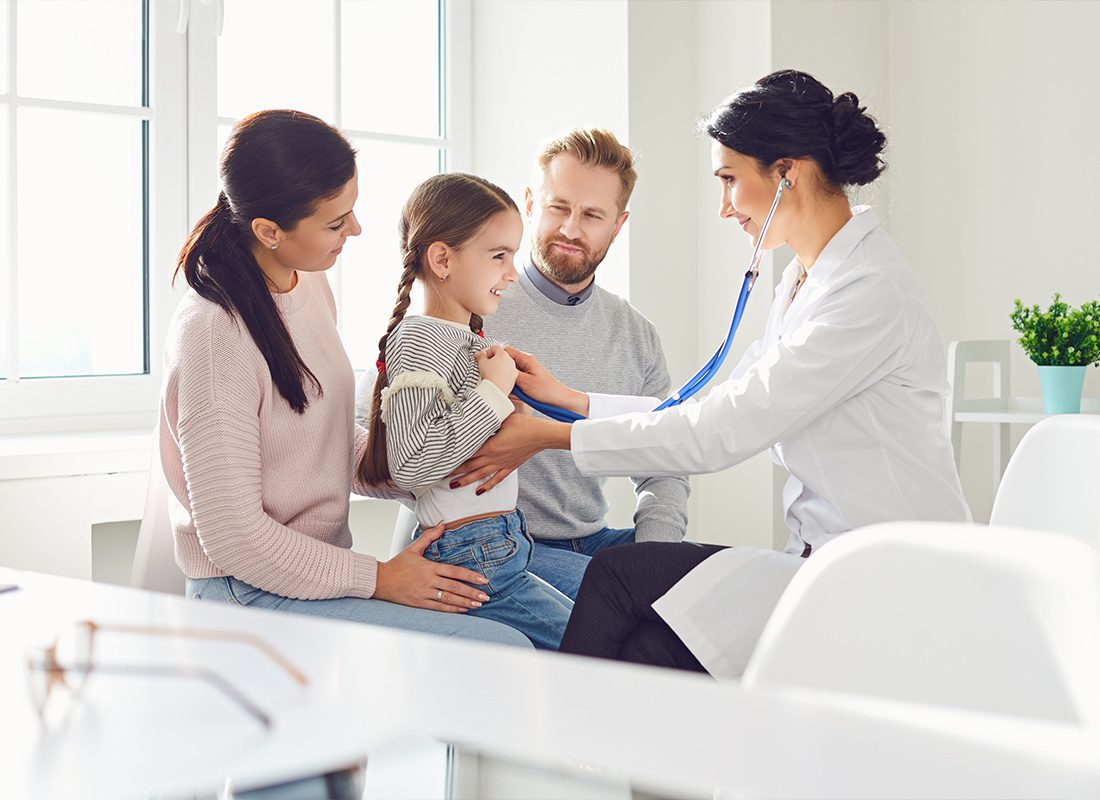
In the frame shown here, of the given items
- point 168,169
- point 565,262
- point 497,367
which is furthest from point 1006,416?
point 168,169

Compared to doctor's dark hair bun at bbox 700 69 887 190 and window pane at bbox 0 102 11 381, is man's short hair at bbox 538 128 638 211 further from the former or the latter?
window pane at bbox 0 102 11 381

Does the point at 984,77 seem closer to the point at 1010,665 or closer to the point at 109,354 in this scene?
the point at 109,354

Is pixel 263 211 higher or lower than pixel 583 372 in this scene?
higher

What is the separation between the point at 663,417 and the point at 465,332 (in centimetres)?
30

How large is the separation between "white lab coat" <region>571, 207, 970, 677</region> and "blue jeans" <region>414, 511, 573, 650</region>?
0.62 feet

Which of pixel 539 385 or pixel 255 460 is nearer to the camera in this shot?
pixel 255 460

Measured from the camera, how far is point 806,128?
1.51 metres

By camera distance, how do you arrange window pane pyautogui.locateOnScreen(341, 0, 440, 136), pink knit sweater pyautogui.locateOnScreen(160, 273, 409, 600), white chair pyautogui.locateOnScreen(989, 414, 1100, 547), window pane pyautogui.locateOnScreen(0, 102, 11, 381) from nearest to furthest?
white chair pyautogui.locateOnScreen(989, 414, 1100, 547) → pink knit sweater pyautogui.locateOnScreen(160, 273, 409, 600) → window pane pyautogui.locateOnScreen(0, 102, 11, 381) → window pane pyautogui.locateOnScreen(341, 0, 440, 136)

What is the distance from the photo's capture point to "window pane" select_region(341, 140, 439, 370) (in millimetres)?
2646

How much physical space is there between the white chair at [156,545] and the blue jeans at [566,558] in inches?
20.7

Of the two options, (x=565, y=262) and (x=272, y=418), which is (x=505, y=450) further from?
(x=565, y=262)

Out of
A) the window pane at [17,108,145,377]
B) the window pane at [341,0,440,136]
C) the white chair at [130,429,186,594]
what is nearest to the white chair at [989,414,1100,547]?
the white chair at [130,429,186,594]

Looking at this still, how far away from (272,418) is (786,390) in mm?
641

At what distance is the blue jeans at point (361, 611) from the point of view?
52.4 inches
